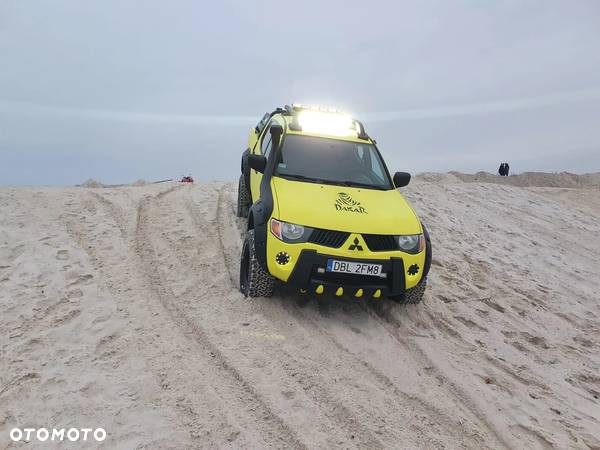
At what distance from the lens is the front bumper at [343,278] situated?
4.84m

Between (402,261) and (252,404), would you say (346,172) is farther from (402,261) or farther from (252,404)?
(252,404)

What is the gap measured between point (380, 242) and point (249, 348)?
166 centimetres

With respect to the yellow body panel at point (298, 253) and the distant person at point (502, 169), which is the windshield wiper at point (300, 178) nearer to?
the yellow body panel at point (298, 253)

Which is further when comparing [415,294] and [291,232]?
[415,294]

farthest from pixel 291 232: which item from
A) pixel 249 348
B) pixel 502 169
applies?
pixel 502 169

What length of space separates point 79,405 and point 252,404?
129 cm

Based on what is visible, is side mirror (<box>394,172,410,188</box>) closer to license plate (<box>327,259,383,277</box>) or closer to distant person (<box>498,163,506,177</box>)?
license plate (<box>327,259,383,277</box>)

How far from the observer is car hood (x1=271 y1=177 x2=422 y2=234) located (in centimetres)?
497

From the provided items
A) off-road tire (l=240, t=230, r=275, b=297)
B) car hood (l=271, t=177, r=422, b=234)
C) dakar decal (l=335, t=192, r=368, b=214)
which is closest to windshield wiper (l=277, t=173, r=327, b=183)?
car hood (l=271, t=177, r=422, b=234)

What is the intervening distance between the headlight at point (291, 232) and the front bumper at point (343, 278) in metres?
0.15

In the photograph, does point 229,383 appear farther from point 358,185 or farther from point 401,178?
point 401,178

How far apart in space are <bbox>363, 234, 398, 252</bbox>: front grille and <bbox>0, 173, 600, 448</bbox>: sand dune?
2.79 ft

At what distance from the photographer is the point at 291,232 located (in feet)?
16.2

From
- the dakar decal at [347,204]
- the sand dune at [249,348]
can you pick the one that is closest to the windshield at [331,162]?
the dakar decal at [347,204]
